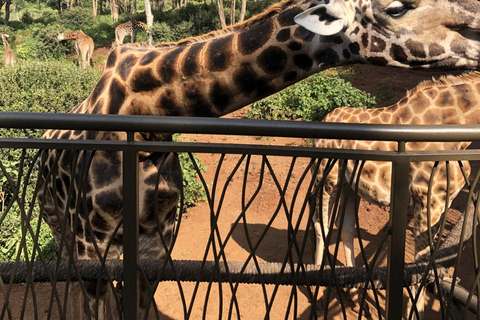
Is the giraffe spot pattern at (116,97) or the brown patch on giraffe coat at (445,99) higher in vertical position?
the giraffe spot pattern at (116,97)

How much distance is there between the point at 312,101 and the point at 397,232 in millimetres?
8746

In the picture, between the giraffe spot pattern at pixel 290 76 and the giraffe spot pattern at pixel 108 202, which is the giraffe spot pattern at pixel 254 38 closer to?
the giraffe spot pattern at pixel 290 76

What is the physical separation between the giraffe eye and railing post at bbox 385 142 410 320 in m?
0.87

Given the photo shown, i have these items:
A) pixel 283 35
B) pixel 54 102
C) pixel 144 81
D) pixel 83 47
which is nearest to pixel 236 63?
pixel 283 35

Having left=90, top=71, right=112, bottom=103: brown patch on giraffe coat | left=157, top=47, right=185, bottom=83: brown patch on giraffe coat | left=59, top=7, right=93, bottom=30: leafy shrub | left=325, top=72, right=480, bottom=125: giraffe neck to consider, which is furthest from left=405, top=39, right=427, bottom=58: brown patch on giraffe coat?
left=59, top=7, right=93, bottom=30: leafy shrub

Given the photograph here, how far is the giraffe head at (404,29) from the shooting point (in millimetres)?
2158

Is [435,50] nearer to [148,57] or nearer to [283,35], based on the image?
[283,35]

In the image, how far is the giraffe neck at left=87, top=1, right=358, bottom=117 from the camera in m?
2.32

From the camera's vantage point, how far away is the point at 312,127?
1.63 meters

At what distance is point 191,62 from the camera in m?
2.45

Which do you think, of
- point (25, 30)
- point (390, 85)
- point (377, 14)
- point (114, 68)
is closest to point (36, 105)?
point (114, 68)

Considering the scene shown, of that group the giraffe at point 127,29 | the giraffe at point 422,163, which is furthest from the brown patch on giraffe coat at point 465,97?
the giraffe at point 127,29

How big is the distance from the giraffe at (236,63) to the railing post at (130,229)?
0.18 metres

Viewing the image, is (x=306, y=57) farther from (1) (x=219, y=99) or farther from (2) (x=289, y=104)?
(2) (x=289, y=104)
